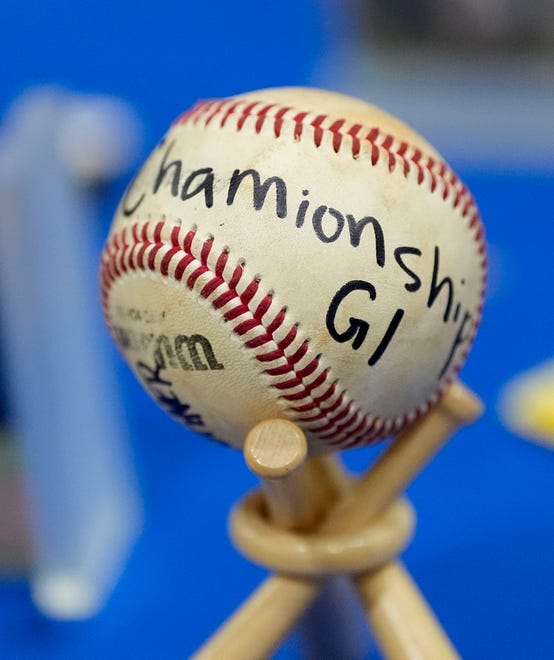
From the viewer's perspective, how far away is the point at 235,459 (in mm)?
1015

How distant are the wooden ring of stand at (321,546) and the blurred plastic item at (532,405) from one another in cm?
46

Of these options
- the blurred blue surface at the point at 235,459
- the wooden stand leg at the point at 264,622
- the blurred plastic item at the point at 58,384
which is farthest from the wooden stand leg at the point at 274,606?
the blurred plastic item at the point at 58,384

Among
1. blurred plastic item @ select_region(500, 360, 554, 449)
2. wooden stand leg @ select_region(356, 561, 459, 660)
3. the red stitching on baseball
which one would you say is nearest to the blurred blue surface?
blurred plastic item @ select_region(500, 360, 554, 449)

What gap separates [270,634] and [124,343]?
0.20m

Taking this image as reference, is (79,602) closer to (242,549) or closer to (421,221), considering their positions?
(242,549)

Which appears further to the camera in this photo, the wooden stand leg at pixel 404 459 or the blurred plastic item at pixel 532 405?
the blurred plastic item at pixel 532 405

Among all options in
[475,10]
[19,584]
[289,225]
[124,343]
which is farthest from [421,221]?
[475,10]

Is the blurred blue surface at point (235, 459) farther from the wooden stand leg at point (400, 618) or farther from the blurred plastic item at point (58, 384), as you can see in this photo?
the wooden stand leg at point (400, 618)

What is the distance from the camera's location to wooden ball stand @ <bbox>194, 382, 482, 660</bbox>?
53cm

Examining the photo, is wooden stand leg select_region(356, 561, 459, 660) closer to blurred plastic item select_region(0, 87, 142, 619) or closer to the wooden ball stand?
the wooden ball stand

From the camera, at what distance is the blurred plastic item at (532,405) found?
98 centimetres

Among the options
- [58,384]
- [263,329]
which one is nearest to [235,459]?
[58,384]

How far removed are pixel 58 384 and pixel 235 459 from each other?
10.0 inches

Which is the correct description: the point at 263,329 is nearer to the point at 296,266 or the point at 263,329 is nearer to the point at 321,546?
the point at 296,266
